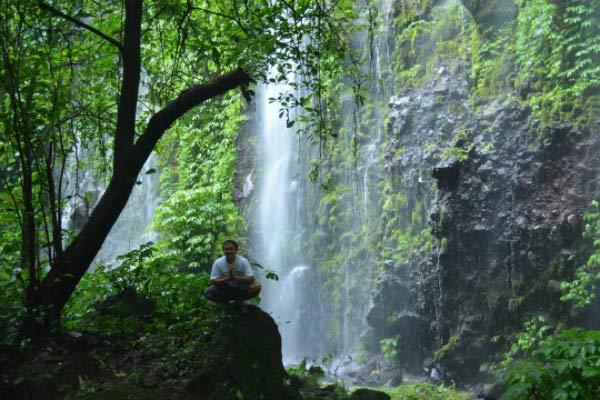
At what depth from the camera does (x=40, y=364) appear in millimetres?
4750

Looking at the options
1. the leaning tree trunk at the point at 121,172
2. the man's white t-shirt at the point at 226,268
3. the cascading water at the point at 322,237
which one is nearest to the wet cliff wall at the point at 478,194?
the cascading water at the point at 322,237

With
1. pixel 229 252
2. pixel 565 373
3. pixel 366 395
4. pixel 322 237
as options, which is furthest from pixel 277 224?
pixel 565 373

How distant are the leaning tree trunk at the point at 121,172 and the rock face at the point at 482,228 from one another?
7166 mm

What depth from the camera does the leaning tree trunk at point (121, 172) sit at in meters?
5.11

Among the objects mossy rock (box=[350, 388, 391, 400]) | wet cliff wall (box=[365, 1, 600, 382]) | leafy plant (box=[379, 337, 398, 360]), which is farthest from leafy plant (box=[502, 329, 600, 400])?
leafy plant (box=[379, 337, 398, 360])

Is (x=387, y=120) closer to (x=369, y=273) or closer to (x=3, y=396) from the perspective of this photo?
(x=369, y=273)

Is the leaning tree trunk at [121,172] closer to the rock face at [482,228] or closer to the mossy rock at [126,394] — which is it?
the mossy rock at [126,394]

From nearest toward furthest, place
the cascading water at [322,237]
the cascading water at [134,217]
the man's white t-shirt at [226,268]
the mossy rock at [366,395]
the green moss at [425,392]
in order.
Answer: the mossy rock at [366,395]
the man's white t-shirt at [226,268]
the green moss at [425,392]
the cascading water at [322,237]
the cascading water at [134,217]

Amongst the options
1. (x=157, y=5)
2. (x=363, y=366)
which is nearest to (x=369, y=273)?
(x=363, y=366)

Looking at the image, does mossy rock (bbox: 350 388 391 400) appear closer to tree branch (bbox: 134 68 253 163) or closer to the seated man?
the seated man

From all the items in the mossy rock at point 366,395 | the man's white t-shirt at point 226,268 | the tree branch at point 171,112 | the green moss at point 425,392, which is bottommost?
the green moss at point 425,392

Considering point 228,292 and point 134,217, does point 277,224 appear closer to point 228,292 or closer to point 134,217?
point 134,217

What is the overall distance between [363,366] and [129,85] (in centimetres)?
879

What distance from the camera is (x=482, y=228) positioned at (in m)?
11.1
